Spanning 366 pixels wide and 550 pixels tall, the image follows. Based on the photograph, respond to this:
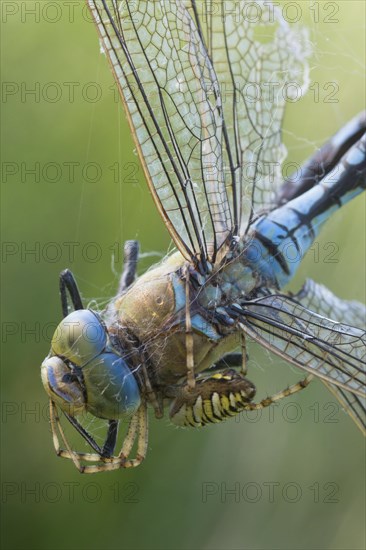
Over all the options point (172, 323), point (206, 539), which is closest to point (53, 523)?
point (206, 539)

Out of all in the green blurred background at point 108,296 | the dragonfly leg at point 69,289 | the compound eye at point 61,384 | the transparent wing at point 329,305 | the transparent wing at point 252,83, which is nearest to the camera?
the compound eye at point 61,384

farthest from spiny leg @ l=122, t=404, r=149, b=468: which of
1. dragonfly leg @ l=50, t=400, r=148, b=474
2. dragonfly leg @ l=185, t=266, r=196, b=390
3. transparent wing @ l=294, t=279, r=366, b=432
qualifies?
transparent wing @ l=294, t=279, r=366, b=432

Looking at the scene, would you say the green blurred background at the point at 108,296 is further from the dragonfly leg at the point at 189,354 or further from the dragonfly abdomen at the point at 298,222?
the dragonfly leg at the point at 189,354

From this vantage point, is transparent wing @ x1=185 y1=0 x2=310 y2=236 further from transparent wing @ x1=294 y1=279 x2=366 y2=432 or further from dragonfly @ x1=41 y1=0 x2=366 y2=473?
transparent wing @ x1=294 y1=279 x2=366 y2=432

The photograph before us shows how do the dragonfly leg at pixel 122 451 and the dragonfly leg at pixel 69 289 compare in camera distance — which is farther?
the dragonfly leg at pixel 69 289

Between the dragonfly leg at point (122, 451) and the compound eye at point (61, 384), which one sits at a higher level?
the compound eye at point (61, 384)

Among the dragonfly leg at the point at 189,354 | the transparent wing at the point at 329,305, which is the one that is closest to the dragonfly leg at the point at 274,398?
the dragonfly leg at the point at 189,354

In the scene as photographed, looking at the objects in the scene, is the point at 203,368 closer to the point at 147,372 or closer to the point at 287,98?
the point at 147,372

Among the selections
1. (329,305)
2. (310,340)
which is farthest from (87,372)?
(329,305)
